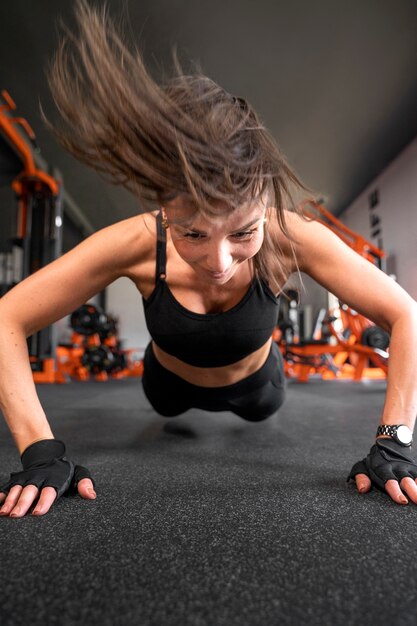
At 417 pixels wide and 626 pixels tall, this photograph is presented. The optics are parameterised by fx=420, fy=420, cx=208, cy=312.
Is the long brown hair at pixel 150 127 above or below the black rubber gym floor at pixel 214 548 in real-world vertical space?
above

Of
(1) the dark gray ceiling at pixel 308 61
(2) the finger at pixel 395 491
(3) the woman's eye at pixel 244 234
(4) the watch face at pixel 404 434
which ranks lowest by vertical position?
(2) the finger at pixel 395 491

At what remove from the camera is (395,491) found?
687mm

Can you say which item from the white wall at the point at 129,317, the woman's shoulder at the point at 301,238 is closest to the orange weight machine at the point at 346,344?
the woman's shoulder at the point at 301,238

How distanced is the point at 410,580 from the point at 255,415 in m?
0.91

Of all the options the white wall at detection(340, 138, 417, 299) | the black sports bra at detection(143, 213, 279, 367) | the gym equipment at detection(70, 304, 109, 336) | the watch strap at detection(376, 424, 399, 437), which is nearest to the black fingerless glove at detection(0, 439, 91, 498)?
the black sports bra at detection(143, 213, 279, 367)

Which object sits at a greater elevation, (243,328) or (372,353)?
(243,328)

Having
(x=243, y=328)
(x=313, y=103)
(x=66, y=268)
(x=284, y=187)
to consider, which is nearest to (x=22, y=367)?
(x=66, y=268)

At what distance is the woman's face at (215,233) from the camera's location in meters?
0.61

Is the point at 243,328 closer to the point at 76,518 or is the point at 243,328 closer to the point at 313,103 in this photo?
the point at 76,518

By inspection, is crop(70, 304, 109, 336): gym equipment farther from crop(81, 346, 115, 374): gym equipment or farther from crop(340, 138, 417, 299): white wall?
crop(340, 138, 417, 299): white wall

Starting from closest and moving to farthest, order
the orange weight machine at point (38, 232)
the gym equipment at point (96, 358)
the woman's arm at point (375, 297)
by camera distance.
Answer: the woman's arm at point (375, 297)
the orange weight machine at point (38, 232)
the gym equipment at point (96, 358)

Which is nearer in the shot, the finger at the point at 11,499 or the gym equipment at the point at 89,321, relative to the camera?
the finger at the point at 11,499

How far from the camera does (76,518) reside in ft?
2.04

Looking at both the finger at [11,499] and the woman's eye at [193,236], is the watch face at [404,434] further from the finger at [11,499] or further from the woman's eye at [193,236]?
the finger at [11,499]
